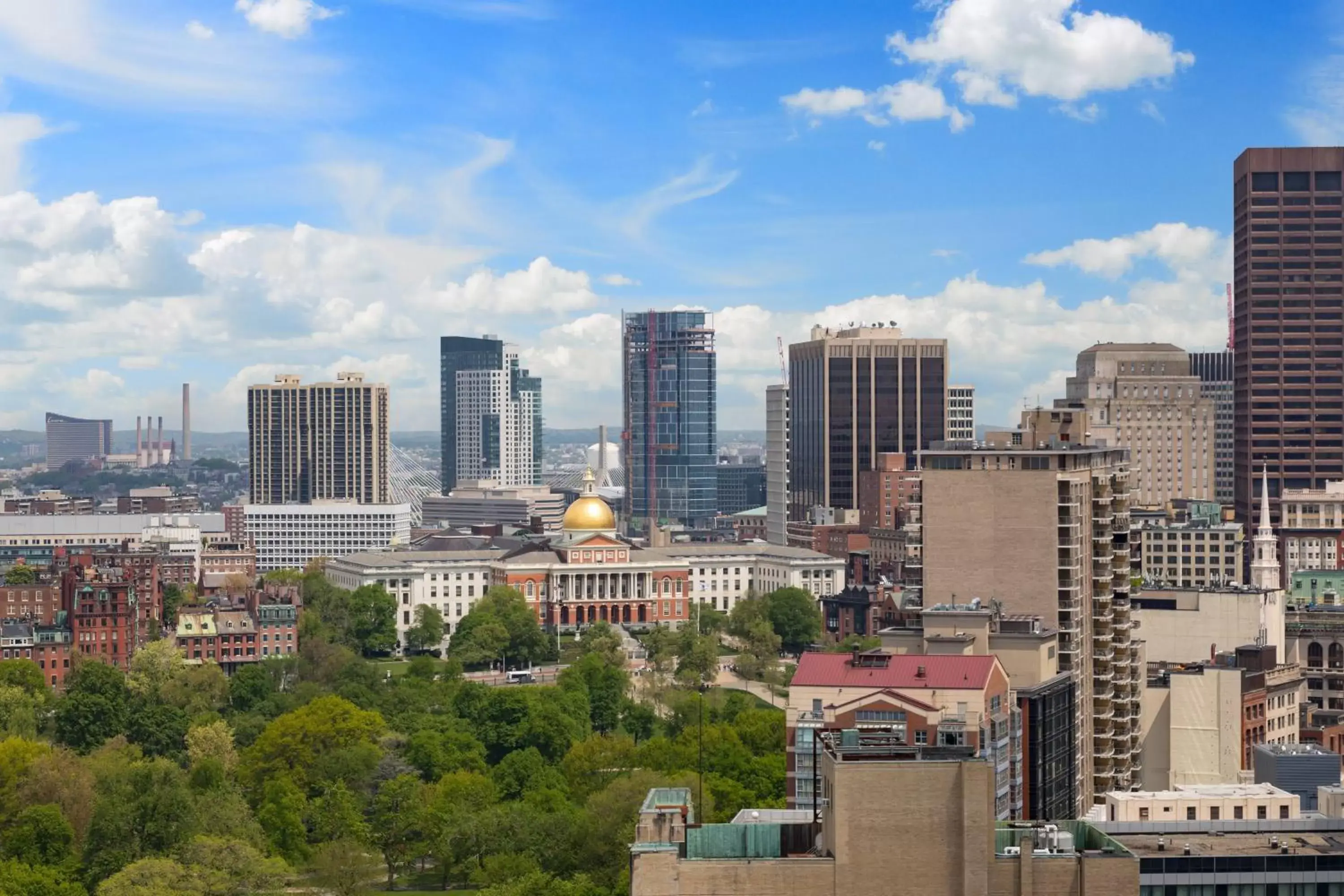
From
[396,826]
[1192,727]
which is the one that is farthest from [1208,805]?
[396,826]

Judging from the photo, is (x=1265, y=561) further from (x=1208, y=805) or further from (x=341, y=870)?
(x=1208, y=805)

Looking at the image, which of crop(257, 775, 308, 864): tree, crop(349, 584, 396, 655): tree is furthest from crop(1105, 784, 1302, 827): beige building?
crop(349, 584, 396, 655): tree

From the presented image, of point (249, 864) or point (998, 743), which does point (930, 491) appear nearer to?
point (998, 743)

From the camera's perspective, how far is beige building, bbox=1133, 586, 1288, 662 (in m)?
124

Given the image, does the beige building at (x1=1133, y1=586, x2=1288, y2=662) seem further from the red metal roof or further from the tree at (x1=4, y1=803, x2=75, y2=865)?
the tree at (x1=4, y1=803, x2=75, y2=865)


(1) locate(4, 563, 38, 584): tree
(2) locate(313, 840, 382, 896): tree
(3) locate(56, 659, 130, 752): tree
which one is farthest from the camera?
(1) locate(4, 563, 38, 584): tree

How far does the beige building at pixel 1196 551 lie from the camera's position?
607 ft

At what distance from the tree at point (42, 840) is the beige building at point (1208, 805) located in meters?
52.1

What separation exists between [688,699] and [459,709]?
14585 millimetres

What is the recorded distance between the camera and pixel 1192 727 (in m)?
106

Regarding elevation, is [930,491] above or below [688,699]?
above

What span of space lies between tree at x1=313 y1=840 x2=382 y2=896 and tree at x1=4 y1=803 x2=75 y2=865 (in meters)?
11.5

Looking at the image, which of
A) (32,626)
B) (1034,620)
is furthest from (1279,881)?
(32,626)

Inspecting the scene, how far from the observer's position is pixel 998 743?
78.5 m
